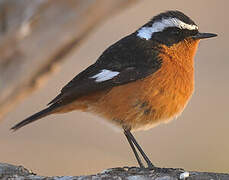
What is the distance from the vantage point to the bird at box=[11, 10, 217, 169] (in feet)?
27.4

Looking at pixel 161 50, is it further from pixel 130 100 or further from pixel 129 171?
pixel 129 171

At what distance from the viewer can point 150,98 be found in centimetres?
834

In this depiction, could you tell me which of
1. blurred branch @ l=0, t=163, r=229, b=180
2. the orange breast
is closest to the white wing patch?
the orange breast

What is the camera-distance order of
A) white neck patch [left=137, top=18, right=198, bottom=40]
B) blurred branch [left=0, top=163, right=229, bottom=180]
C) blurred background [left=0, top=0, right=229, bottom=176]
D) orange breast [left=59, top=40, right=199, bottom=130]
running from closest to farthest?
blurred branch [left=0, top=163, right=229, bottom=180]
orange breast [left=59, top=40, right=199, bottom=130]
white neck patch [left=137, top=18, right=198, bottom=40]
blurred background [left=0, top=0, right=229, bottom=176]

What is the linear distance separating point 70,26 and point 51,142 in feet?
13.8

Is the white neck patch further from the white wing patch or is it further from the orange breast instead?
the white wing patch

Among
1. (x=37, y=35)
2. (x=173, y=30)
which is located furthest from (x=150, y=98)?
(x=37, y=35)

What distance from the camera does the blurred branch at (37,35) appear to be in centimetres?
837

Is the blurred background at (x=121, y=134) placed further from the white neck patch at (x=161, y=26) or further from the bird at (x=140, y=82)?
the bird at (x=140, y=82)

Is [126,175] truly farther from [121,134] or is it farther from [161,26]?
[121,134]

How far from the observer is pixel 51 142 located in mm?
12773

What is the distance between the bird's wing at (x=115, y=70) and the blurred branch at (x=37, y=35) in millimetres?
508

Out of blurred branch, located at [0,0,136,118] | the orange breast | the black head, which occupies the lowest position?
the orange breast

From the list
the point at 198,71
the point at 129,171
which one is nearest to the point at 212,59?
the point at 198,71
